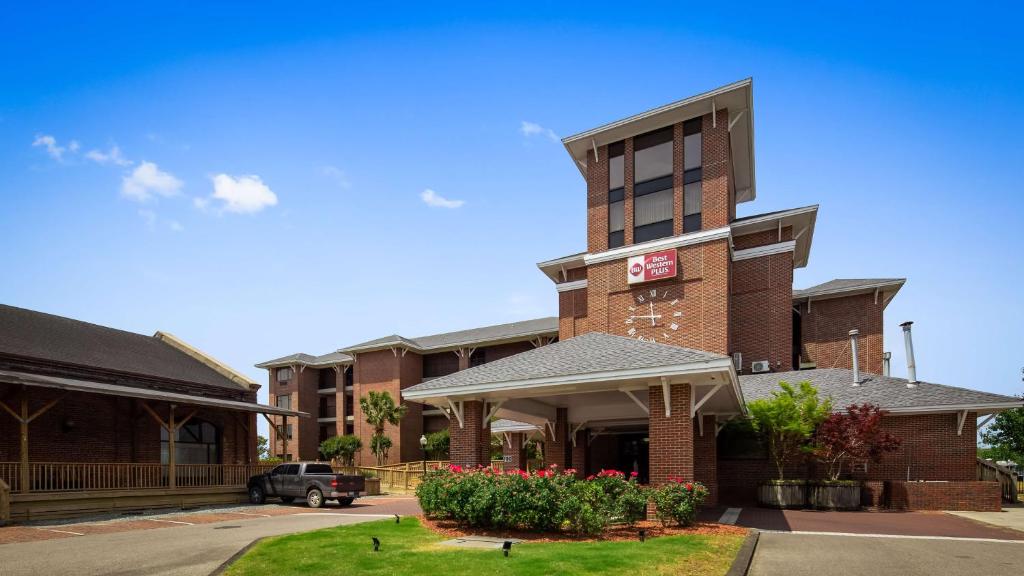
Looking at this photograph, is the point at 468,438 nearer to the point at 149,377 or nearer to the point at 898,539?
the point at 898,539

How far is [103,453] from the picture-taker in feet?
77.5

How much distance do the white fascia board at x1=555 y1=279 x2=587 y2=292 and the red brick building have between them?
6cm

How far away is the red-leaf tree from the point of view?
68.8ft

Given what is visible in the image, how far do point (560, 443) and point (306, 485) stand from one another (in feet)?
31.1

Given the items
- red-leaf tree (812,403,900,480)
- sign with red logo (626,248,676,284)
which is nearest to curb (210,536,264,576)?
red-leaf tree (812,403,900,480)

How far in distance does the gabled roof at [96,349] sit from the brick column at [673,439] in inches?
840

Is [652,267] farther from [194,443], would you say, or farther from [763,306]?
[194,443]

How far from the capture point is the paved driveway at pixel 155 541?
10.8 m

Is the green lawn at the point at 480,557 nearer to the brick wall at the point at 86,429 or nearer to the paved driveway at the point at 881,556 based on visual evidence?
the paved driveway at the point at 881,556

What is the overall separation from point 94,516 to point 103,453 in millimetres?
4636

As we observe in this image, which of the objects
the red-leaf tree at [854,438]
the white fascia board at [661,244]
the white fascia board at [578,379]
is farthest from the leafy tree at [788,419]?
the white fascia board at [661,244]

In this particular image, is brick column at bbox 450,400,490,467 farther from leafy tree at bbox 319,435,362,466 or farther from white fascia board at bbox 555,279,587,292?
leafy tree at bbox 319,435,362,466

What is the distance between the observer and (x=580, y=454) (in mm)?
24094

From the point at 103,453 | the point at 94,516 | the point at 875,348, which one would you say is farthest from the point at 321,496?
the point at 875,348
